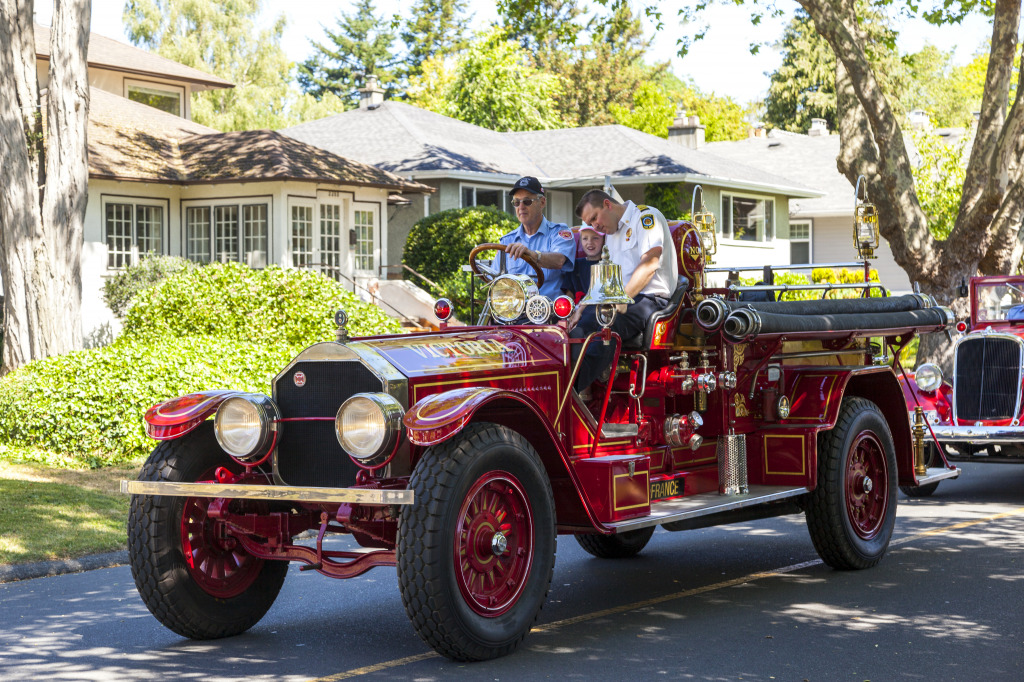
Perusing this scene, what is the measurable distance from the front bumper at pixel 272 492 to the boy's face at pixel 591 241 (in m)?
2.67

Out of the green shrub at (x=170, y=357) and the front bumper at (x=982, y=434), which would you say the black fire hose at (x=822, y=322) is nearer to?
the front bumper at (x=982, y=434)

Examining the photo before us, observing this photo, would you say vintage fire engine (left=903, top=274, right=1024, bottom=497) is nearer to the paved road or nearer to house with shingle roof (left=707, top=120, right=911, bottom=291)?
the paved road

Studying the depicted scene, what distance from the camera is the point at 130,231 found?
25250 millimetres

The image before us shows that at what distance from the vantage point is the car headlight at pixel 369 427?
222 inches

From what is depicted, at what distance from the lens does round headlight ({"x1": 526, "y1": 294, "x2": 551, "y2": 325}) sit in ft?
22.1

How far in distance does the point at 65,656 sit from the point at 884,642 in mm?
4083

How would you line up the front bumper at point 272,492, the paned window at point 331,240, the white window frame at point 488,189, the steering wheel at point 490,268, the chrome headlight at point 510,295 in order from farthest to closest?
the white window frame at point 488,189, the paned window at point 331,240, the steering wheel at point 490,268, the chrome headlight at point 510,295, the front bumper at point 272,492

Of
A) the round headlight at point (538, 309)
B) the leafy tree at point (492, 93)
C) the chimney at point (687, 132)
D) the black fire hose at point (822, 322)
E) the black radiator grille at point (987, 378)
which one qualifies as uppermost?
the leafy tree at point (492, 93)

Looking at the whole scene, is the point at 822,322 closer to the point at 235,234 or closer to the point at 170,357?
the point at 170,357

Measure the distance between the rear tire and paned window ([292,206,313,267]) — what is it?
18.2 meters

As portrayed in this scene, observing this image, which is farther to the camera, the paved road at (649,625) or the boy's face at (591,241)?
the boy's face at (591,241)

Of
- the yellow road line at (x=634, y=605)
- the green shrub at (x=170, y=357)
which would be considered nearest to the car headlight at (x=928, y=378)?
the yellow road line at (x=634, y=605)

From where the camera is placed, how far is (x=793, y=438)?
786 cm

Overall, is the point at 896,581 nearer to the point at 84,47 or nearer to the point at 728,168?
the point at 84,47
